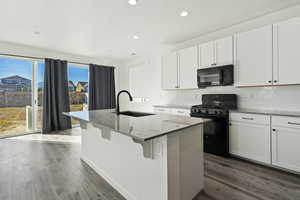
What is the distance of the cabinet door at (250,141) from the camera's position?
254cm

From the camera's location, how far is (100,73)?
617cm

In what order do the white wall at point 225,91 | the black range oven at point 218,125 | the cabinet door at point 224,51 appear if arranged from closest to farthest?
1. the white wall at point 225,91
2. the black range oven at point 218,125
3. the cabinet door at point 224,51

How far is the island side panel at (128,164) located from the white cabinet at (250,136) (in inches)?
79.9

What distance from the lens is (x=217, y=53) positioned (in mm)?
3283

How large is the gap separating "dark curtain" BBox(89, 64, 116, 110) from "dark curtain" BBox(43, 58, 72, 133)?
891 mm

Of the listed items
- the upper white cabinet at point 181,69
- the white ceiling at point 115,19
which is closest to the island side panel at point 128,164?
the white ceiling at point 115,19

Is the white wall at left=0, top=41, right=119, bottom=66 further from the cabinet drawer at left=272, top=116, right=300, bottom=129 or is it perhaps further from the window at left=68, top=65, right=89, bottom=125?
the cabinet drawer at left=272, top=116, right=300, bottom=129

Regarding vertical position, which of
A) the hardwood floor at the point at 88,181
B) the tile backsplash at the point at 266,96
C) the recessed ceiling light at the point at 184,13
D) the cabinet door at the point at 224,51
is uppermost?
the recessed ceiling light at the point at 184,13

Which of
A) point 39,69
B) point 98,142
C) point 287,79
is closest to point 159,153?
point 98,142

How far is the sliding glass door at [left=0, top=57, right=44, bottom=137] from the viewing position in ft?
14.7

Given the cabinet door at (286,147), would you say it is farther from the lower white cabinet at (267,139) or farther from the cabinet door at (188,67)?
the cabinet door at (188,67)

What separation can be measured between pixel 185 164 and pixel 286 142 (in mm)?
1775

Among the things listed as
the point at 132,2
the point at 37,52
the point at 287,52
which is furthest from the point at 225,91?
the point at 37,52

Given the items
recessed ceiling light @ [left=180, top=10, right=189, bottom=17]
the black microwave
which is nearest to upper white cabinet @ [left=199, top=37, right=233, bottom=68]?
the black microwave
